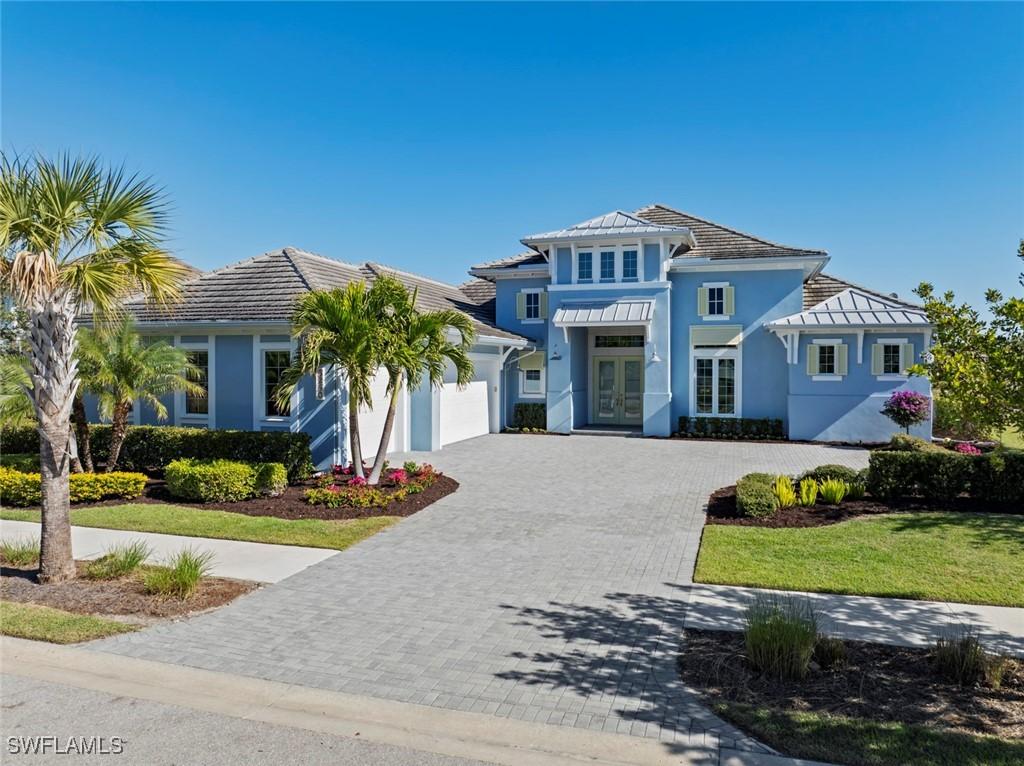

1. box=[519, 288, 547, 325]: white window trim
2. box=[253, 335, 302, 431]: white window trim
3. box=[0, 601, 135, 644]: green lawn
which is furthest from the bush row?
box=[519, 288, 547, 325]: white window trim

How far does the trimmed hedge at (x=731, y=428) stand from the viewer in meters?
22.9

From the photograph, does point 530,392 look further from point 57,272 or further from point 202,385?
point 57,272

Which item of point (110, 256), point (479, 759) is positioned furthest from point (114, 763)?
point (110, 256)

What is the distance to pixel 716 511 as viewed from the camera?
1198 centimetres

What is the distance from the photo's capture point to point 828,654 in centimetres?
580

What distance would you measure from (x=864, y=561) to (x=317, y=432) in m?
11.1

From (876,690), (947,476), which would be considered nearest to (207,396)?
(876,690)

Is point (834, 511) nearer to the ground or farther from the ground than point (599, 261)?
nearer to the ground

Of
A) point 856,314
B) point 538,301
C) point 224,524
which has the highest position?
point 538,301

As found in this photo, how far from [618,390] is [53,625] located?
21.7m

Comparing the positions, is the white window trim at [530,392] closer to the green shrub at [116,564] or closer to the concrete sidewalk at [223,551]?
the concrete sidewalk at [223,551]

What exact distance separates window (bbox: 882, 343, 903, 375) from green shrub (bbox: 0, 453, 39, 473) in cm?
2290

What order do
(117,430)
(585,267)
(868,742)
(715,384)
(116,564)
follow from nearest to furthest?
(868,742) → (116,564) → (117,430) → (715,384) → (585,267)

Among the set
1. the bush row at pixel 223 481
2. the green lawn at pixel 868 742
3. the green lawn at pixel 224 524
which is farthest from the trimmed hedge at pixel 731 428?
the green lawn at pixel 868 742
